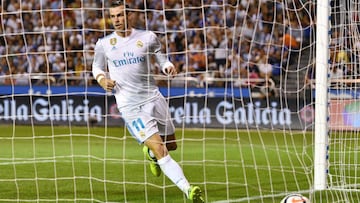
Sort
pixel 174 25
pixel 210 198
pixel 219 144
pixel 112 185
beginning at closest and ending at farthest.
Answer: pixel 210 198 → pixel 112 185 → pixel 219 144 → pixel 174 25

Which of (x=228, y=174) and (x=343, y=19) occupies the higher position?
(x=343, y=19)

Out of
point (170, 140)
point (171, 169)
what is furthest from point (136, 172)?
point (171, 169)

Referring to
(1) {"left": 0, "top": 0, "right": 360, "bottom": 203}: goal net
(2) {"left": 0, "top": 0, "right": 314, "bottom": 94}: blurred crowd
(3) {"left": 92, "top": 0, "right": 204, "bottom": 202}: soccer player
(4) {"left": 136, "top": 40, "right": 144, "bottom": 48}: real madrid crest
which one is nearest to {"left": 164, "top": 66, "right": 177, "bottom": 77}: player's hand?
(3) {"left": 92, "top": 0, "right": 204, "bottom": 202}: soccer player

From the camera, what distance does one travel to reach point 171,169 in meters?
8.69

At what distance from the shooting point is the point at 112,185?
10867 millimetres

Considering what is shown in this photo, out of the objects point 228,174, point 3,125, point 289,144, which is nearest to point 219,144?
point 289,144

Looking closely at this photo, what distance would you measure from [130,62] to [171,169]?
1261 mm

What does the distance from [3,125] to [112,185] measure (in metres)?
12.5

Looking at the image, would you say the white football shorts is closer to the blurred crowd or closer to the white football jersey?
the white football jersey

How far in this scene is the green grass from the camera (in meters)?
9.82

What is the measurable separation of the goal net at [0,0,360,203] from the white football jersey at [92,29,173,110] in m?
0.25

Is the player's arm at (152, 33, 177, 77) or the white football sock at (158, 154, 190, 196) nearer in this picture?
the white football sock at (158, 154, 190, 196)

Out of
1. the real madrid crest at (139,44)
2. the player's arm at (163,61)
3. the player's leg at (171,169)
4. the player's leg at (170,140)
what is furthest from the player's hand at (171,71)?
the player's leg at (170,140)

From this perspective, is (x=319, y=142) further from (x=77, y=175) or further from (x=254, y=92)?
(x=254, y=92)
